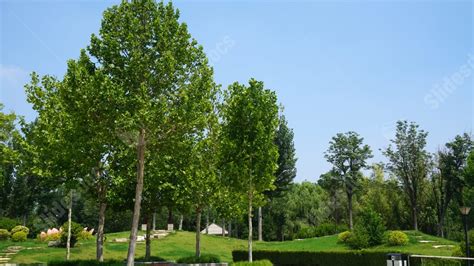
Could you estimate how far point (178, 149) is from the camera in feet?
67.6

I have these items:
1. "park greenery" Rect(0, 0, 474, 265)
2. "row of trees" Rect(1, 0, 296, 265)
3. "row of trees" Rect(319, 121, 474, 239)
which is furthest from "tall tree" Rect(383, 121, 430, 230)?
"row of trees" Rect(1, 0, 296, 265)

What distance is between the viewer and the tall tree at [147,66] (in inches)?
711

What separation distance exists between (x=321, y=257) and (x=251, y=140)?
10.4 meters

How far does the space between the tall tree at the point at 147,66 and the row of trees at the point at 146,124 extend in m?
0.04

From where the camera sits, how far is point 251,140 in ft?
74.1

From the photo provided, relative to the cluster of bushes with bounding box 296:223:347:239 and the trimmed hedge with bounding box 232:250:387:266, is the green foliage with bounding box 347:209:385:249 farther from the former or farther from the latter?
the cluster of bushes with bounding box 296:223:347:239

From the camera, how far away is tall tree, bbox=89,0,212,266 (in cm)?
1805

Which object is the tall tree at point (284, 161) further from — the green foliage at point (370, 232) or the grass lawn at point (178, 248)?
the green foliage at point (370, 232)

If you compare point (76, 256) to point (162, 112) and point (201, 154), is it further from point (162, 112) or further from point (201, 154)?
point (162, 112)

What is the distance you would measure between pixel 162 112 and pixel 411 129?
39.3m

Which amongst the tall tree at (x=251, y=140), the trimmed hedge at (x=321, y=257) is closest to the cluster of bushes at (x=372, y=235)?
the trimmed hedge at (x=321, y=257)

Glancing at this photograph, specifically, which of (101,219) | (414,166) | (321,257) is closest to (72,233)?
(101,219)

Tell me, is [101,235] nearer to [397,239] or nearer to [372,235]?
[372,235]

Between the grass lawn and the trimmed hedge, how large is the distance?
4.56ft
